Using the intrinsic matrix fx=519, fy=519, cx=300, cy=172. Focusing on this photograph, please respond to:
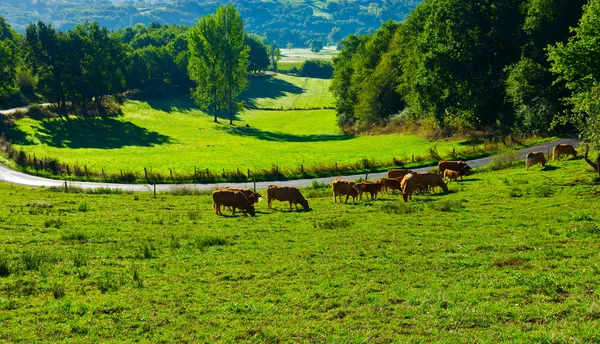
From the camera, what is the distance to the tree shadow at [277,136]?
304 feet

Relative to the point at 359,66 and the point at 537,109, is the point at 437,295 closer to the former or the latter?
the point at 537,109

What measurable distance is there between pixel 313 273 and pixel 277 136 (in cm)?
7987

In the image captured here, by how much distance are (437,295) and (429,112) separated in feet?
189

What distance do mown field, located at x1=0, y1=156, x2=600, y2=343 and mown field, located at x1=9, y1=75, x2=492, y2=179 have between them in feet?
86.7

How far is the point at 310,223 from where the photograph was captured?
2739cm

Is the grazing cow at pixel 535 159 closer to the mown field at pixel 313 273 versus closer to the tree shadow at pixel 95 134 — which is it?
the mown field at pixel 313 273

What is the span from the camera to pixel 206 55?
104312 millimetres

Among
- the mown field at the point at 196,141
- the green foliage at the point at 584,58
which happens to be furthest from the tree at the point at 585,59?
the mown field at the point at 196,141

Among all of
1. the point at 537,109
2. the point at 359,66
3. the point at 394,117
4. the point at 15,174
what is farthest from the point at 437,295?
the point at 359,66

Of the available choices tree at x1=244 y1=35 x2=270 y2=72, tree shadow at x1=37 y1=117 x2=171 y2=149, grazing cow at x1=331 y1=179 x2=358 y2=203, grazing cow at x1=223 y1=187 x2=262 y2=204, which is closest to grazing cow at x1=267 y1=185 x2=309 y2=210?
grazing cow at x1=223 y1=187 x2=262 y2=204

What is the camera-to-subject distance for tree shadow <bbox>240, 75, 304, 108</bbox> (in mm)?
158000

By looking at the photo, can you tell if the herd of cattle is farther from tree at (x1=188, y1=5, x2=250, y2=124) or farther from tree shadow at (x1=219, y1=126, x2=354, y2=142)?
tree at (x1=188, y1=5, x2=250, y2=124)

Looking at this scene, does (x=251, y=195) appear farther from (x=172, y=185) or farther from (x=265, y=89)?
(x=265, y=89)

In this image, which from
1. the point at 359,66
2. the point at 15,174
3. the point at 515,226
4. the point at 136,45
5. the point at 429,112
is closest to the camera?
the point at 515,226
